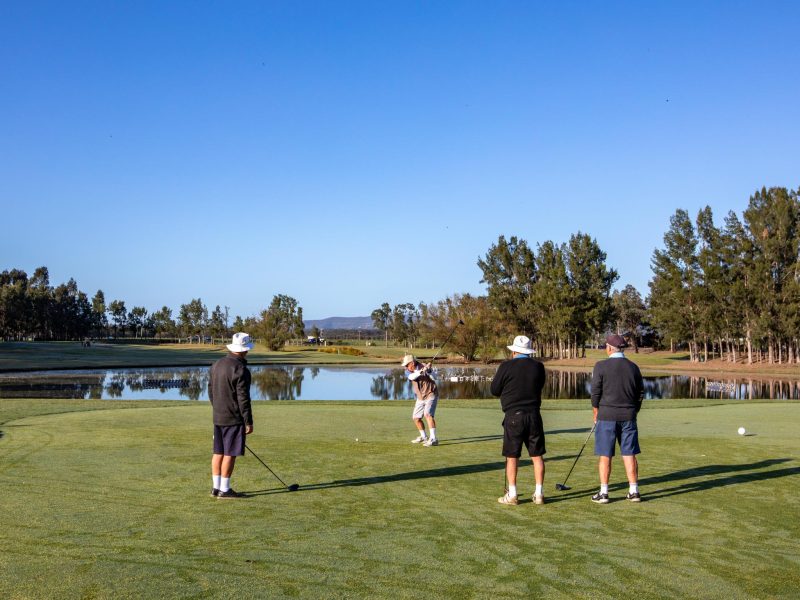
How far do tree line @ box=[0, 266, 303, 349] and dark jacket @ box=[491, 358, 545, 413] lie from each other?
92.9 metres

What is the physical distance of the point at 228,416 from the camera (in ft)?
29.7

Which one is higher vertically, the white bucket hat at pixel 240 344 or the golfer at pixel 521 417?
the white bucket hat at pixel 240 344

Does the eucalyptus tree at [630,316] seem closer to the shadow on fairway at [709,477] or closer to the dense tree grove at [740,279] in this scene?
the dense tree grove at [740,279]

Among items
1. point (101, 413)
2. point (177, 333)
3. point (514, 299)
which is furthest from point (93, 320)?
point (101, 413)

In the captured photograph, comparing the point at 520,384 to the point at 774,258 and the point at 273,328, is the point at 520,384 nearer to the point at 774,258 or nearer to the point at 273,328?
the point at 774,258

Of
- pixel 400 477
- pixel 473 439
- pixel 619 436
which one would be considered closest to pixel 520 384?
pixel 619 436

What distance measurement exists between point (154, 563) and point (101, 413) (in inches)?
572

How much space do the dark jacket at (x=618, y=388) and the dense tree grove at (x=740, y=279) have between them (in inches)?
2426

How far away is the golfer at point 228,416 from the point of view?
8.88m

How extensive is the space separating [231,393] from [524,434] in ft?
12.5

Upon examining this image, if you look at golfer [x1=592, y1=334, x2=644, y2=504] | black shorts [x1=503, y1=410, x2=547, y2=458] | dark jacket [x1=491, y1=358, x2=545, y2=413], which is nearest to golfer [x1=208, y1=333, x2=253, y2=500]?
dark jacket [x1=491, y1=358, x2=545, y2=413]

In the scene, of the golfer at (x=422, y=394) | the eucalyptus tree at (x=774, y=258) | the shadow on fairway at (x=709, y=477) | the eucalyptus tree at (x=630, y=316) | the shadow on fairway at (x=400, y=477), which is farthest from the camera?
the eucalyptus tree at (x=630, y=316)

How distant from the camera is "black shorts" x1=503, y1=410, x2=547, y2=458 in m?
8.63

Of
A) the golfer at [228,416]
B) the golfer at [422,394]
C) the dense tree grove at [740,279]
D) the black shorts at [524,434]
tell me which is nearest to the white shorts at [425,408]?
the golfer at [422,394]
